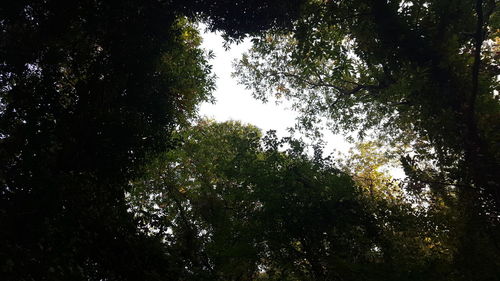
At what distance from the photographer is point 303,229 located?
1071cm

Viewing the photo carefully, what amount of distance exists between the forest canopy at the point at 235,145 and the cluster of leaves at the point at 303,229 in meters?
0.06

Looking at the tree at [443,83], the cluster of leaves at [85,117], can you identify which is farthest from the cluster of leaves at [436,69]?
the cluster of leaves at [85,117]

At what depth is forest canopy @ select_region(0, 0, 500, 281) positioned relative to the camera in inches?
244

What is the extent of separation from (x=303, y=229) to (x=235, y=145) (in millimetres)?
4625

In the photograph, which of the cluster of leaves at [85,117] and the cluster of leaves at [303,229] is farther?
the cluster of leaves at [303,229]

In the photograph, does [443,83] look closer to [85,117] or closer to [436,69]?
[436,69]

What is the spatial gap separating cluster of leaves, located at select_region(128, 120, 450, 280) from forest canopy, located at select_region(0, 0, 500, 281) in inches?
2.2

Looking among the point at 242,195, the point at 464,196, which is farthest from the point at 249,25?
the point at 464,196

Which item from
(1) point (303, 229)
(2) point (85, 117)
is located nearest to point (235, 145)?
(1) point (303, 229)

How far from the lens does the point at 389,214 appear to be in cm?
965

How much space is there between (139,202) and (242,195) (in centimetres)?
817

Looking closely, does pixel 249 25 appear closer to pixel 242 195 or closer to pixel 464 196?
pixel 242 195

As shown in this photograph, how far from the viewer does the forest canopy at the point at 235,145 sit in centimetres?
619

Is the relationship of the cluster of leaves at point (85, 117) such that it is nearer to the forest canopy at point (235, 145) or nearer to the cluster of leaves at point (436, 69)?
the forest canopy at point (235, 145)
